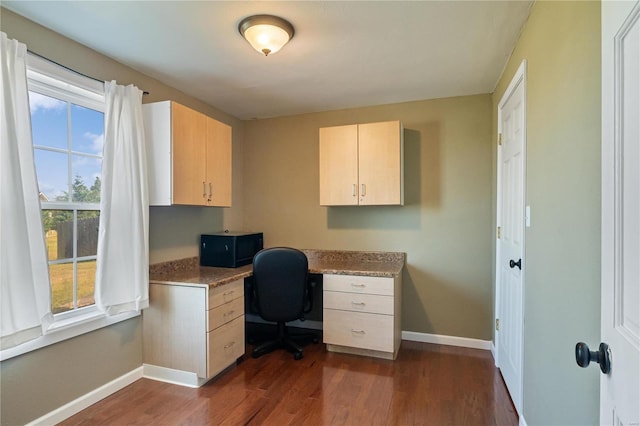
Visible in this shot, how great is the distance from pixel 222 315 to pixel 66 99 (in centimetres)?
186

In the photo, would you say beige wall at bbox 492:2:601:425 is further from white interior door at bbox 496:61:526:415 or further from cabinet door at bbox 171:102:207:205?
cabinet door at bbox 171:102:207:205

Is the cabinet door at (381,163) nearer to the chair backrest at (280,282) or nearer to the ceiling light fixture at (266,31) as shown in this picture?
the chair backrest at (280,282)

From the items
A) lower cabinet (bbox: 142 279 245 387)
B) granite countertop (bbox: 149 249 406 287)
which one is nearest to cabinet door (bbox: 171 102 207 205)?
granite countertop (bbox: 149 249 406 287)

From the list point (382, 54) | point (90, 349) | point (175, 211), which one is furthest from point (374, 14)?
point (90, 349)

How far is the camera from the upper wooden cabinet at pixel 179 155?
243 cm

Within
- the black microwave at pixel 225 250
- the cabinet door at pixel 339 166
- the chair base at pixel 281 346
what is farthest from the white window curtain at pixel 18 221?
the cabinet door at pixel 339 166

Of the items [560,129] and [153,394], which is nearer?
[560,129]

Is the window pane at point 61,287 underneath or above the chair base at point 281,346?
above

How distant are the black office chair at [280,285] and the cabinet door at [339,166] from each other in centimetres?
74

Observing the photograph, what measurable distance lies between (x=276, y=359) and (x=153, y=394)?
38.7 inches

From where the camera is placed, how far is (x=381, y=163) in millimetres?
3018

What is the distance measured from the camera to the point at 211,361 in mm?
2350
